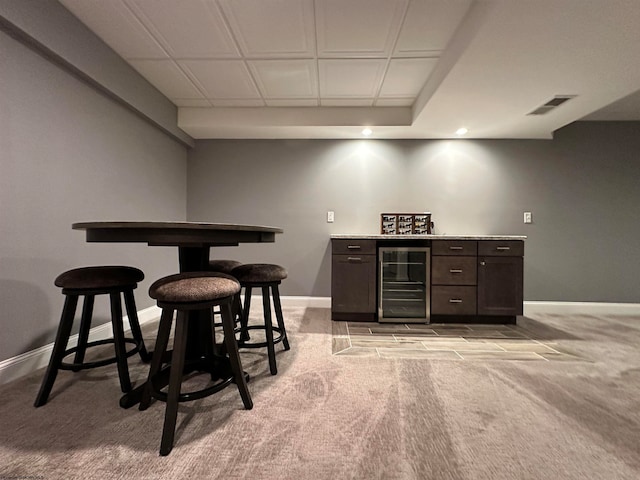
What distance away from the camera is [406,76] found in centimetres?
259

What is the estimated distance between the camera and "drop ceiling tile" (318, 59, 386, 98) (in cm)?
242

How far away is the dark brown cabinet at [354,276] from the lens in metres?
2.93

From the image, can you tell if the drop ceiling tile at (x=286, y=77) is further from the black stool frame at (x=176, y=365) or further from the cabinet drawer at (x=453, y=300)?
the cabinet drawer at (x=453, y=300)

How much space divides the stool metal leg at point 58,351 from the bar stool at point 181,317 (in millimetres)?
504

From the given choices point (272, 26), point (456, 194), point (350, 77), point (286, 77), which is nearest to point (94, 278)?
point (272, 26)

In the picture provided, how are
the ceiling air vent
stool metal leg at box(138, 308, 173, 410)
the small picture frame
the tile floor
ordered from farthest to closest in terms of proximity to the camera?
1. the small picture frame
2. the ceiling air vent
3. the tile floor
4. stool metal leg at box(138, 308, 173, 410)

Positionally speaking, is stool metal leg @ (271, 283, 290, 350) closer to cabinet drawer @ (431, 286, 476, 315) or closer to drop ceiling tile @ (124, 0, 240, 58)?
cabinet drawer @ (431, 286, 476, 315)

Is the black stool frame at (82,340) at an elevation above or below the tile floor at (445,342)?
above

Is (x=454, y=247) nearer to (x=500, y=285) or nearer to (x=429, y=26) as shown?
(x=500, y=285)

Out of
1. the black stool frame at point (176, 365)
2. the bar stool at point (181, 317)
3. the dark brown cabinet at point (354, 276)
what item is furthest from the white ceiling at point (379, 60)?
the black stool frame at point (176, 365)

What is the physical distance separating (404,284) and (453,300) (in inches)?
19.7

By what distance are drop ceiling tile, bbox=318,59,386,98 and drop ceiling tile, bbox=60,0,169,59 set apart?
1338 millimetres

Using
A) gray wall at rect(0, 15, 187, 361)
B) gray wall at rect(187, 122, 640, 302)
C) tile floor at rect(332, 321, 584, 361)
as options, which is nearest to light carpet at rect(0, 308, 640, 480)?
tile floor at rect(332, 321, 584, 361)

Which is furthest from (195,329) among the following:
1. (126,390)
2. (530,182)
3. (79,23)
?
(530,182)
